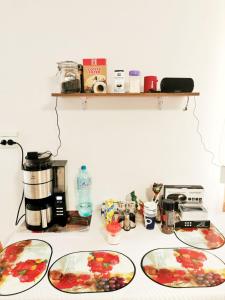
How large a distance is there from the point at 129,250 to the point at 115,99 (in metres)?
0.85

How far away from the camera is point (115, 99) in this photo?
57.8 inches

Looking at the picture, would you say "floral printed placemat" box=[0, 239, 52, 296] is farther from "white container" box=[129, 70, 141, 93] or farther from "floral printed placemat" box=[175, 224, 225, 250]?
"white container" box=[129, 70, 141, 93]

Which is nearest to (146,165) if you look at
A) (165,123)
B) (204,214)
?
(165,123)

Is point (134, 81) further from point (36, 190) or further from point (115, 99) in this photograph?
point (36, 190)

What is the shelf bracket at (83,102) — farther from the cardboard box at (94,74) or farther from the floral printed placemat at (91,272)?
the floral printed placemat at (91,272)

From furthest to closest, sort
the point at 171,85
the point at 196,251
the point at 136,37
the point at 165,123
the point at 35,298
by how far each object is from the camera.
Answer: the point at 165,123 < the point at 136,37 < the point at 171,85 < the point at 196,251 < the point at 35,298

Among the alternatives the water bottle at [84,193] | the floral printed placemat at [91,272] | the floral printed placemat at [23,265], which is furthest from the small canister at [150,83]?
the floral printed placemat at [23,265]

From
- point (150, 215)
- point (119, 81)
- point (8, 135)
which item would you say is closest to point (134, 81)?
point (119, 81)

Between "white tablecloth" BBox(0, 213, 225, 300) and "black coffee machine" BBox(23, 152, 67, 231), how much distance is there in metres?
0.09

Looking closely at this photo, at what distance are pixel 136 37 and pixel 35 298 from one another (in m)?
1.37

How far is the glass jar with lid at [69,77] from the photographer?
4.23 ft

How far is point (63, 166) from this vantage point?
1.39 m

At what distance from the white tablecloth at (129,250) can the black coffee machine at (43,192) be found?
0.29 ft

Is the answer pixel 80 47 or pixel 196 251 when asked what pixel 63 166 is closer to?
pixel 80 47
